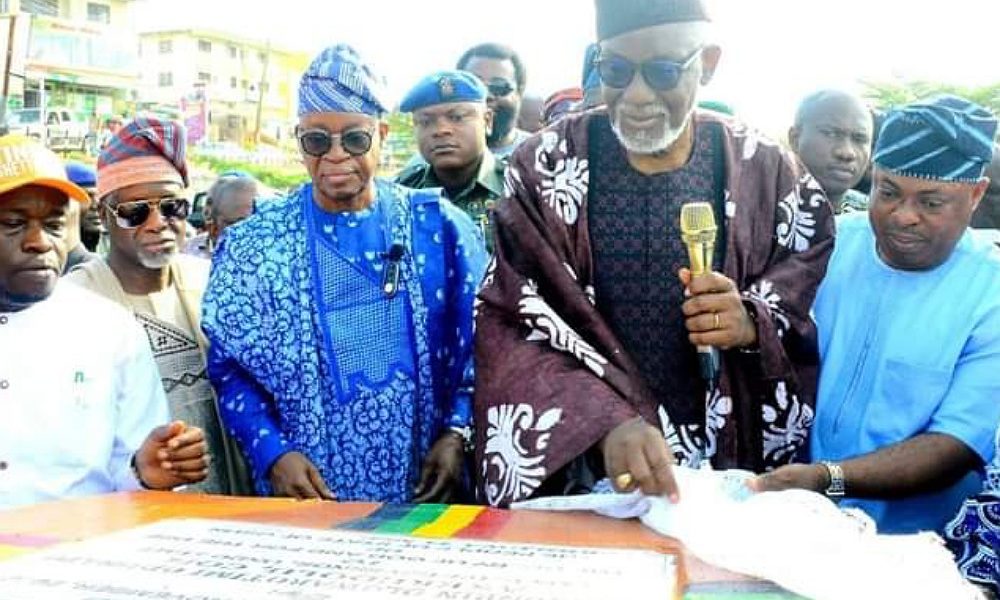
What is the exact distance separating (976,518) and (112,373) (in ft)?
7.12

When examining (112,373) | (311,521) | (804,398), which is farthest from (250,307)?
(804,398)

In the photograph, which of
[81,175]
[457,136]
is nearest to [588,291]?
[457,136]

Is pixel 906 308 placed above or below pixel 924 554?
above

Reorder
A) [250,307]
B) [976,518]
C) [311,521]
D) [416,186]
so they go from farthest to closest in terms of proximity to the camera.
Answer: [416,186] → [250,307] → [976,518] → [311,521]

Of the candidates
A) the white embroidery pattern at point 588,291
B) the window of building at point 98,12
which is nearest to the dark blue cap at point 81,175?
the white embroidery pattern at point 588,291

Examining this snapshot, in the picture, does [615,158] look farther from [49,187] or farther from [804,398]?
[49,187]

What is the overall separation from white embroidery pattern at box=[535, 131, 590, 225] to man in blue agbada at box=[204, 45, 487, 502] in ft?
1.59

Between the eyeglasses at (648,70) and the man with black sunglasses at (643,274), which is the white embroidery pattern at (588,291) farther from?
the eyeglasses at (648,70)

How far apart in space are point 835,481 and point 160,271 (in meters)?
2.18

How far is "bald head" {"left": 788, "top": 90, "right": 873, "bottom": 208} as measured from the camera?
4.08 m

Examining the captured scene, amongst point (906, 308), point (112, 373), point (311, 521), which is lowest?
point (311, 521)

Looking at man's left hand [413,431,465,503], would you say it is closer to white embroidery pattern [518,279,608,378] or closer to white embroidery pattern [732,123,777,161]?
white embroidery pattern [518,279,608,378]

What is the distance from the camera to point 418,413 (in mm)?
2764

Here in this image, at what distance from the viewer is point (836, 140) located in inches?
161
